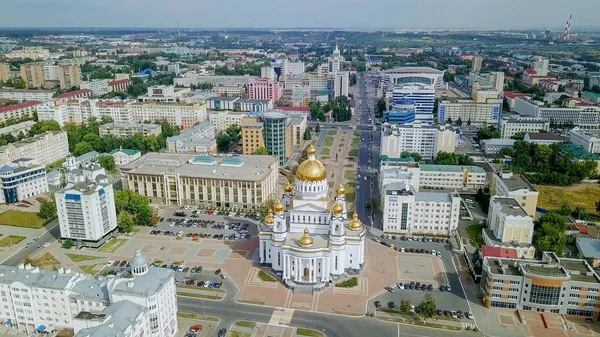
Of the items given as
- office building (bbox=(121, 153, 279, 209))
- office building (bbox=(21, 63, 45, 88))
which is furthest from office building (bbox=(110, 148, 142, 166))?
office building (bbox=(21, 63, 45, 88))

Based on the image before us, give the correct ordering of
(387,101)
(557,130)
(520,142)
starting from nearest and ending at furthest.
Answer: (520,142)
(557,130)
(387,101)

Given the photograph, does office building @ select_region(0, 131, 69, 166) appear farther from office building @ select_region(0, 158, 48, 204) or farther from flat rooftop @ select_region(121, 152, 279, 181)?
flat rooftop @ select_region(121, 152, 279, 181)

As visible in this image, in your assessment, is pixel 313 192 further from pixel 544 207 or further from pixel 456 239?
pixel 544 207

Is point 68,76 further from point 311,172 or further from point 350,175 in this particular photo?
point 311,172

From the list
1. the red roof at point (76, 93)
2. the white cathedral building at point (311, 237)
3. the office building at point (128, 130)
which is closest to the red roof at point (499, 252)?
the white cathedral building at point (311, 237)

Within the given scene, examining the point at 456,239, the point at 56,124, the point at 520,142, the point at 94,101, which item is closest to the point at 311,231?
A: the point at 456,239
